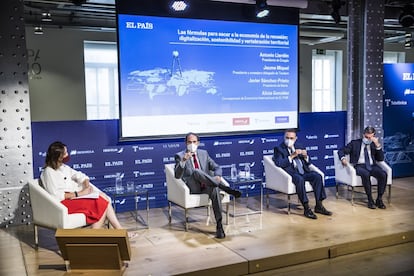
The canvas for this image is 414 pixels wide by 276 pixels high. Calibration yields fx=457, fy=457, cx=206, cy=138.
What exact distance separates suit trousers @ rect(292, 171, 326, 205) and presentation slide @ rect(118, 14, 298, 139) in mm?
1113

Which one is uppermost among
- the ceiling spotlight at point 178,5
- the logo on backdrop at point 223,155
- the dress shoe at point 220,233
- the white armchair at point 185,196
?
the ceiling spotlight at point 178,5

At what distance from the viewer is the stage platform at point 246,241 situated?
156 inches

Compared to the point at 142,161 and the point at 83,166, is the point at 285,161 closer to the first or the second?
the point at 142,161

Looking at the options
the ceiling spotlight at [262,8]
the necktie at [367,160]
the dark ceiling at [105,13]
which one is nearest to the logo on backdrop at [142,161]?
the dark ceiling at [105,13]

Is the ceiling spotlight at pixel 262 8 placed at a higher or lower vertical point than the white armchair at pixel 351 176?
higher

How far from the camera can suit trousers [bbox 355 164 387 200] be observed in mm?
5793

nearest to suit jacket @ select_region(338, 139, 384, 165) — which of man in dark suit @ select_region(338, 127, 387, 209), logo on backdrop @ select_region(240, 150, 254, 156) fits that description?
man in dark suit @ select_region(338, 127, 387, 209)

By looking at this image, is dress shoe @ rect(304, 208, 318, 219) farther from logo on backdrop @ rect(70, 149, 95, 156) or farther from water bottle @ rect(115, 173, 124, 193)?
logo on backdrop @ rect(70, 149, 95, 156)

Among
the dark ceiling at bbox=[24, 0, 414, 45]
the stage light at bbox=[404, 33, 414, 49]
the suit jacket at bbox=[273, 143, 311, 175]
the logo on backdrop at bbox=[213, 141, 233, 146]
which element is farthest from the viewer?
the stage light at bbox=[404, 33, 414, 49]

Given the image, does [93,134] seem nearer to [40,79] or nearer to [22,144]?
[22,144]

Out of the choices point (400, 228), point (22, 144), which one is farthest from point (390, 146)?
point (22, 144)

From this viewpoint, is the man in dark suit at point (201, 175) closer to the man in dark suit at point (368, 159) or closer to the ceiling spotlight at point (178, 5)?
the ceiling spotlight at point (178, 5)

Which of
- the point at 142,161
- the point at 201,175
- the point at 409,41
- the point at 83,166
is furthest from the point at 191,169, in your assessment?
the point at 409,41

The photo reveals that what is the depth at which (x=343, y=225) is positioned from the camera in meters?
5.02
